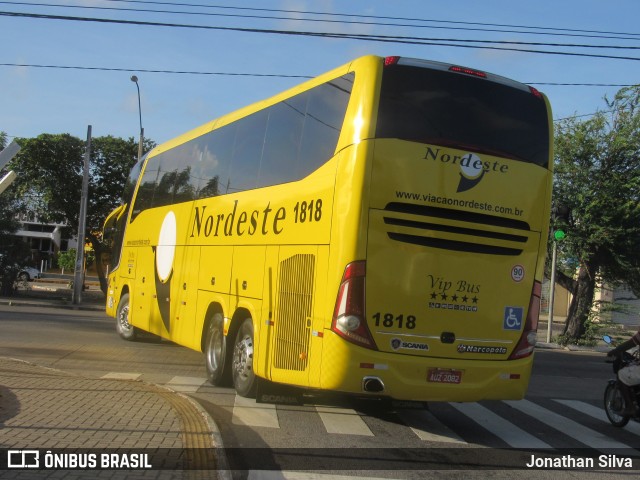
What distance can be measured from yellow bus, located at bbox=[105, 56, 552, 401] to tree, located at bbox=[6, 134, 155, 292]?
85.6 ft

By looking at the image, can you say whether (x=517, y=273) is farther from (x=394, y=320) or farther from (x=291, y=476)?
(x=291, y=476)

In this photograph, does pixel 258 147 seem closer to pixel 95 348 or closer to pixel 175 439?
pixel 175 439

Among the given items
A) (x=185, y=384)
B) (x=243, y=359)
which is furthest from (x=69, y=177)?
(x=243, y=359)

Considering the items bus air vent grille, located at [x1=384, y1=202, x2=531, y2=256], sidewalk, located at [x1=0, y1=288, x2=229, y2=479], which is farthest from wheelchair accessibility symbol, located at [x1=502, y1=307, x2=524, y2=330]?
sidewalk, located at [x1=0, y1=288, x2=229, y2=479]

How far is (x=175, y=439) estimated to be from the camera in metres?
6.44

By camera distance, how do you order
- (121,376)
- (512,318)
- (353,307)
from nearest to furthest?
(353,307)
(512,318)
(121,376)

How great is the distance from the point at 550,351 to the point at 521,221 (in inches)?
610

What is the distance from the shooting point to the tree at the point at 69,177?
106ft

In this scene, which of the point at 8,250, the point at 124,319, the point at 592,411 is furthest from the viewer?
the point at 8,250

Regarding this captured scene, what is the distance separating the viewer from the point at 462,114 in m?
7.86

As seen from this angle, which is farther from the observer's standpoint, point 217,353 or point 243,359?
point 217,353

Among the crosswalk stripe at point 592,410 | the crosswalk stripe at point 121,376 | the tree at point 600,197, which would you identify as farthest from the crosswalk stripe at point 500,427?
the tree at point 600,197

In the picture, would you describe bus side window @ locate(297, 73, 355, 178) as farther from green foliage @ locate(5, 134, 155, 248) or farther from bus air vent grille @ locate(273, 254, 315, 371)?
green foliage @ locate(5, 134, 155, 248)

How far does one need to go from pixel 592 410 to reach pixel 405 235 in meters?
5.31
